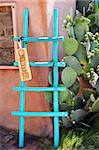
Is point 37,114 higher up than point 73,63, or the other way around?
point 73,63

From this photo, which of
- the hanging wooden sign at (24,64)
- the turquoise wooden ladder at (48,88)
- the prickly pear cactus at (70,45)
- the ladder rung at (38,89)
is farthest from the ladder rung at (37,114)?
the prickly pear cactus at (70,45)

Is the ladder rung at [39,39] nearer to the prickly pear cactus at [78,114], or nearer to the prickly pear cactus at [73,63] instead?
the prickly pear cactus at [73,63]

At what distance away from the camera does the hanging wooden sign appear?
9.78ft

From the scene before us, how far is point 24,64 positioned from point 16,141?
83cm

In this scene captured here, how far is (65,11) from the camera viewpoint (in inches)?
132

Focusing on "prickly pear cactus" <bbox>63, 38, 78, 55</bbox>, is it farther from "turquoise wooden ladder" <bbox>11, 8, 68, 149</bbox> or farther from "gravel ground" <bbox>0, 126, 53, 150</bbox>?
"gravel ground" <bbox>0, 126, 53, 150</bbox>

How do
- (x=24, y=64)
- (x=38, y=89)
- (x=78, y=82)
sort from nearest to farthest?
(x=24, y=64) < (x=38, y=89) < (x=78, y=82)

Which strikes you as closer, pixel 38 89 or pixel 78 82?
pixel 38 89

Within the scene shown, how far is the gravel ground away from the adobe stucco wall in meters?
0.06

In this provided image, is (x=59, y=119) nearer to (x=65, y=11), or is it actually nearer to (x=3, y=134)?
(x=3, y=134)

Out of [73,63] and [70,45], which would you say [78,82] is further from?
[70,45]

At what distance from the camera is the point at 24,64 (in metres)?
3.00

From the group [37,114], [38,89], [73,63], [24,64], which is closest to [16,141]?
[37,114]

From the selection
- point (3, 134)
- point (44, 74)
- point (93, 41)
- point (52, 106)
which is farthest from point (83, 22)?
point (3, 134)
